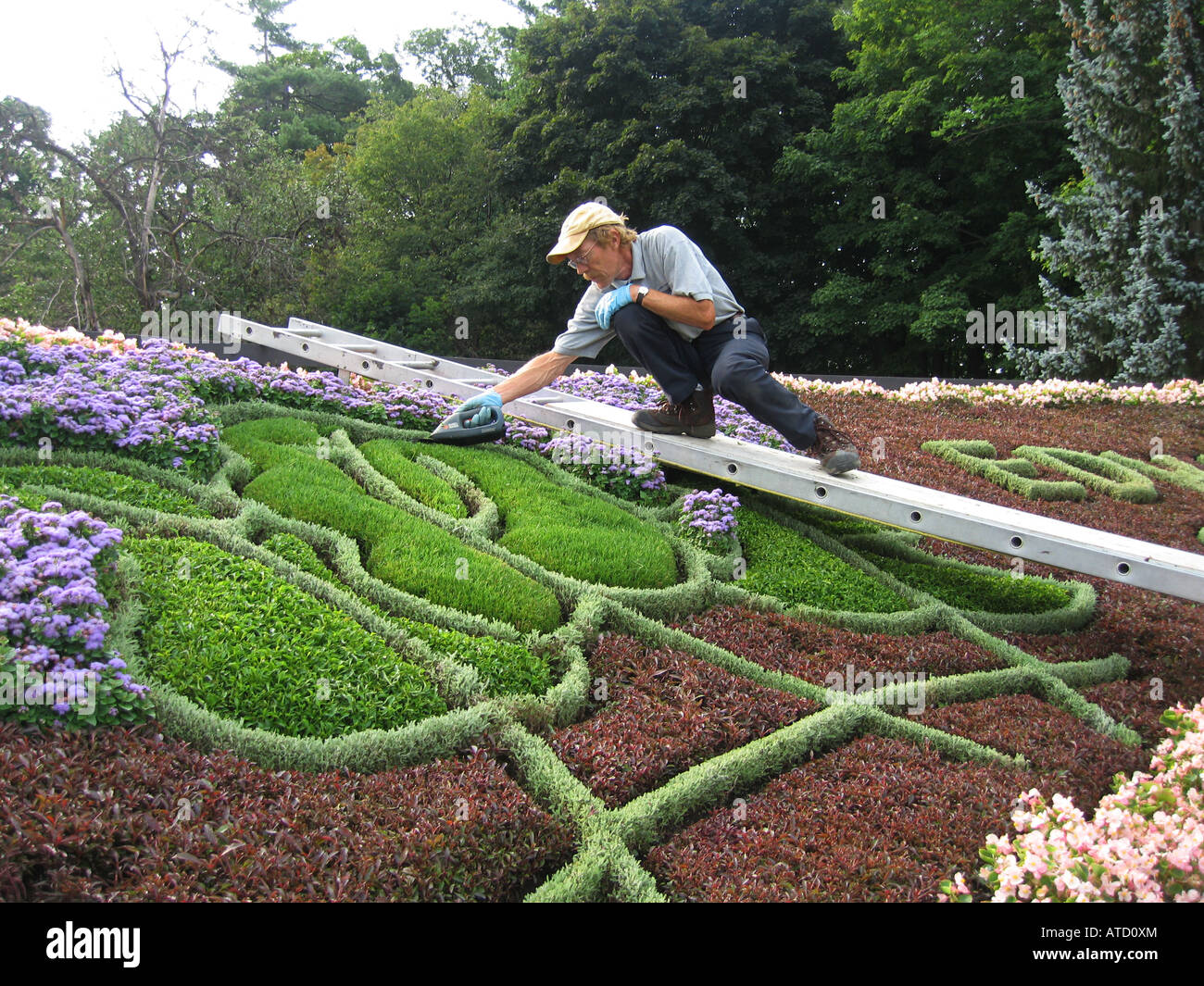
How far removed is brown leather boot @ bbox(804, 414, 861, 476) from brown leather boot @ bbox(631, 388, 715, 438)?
2.17 ft

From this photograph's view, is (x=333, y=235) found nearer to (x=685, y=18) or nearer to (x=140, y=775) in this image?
(x=685, y=18)

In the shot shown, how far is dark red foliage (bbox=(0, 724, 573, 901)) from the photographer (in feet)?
6.84

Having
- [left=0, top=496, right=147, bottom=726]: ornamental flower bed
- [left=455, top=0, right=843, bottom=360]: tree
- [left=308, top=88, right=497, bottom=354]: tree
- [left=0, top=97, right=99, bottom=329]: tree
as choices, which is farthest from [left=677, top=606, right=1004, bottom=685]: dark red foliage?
[left=308, top=88, right=497, bottom=354]: tree

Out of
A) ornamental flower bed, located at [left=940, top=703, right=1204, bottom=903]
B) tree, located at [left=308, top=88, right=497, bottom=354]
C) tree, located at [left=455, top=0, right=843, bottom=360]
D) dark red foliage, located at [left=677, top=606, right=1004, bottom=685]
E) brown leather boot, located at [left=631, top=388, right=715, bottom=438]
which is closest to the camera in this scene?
ornamental flower bed, located at [left=940, top=703, right=1204, bottom=903]

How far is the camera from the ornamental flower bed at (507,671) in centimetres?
238

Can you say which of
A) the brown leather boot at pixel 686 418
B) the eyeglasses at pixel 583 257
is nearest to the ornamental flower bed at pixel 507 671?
the brown leather boot at pixel 686 418

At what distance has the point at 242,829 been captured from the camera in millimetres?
2291

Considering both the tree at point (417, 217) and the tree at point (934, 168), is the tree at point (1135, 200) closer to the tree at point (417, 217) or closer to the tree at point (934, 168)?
the tree at point (934, 168)

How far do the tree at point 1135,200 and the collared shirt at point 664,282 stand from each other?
10.1 metres

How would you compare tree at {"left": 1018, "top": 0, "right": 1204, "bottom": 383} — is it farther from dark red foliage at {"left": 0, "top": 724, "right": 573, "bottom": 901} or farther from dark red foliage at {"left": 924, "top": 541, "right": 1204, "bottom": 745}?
dark red foliage at {"left": 0, "top": 724, "right": 573, "bottom": 901}

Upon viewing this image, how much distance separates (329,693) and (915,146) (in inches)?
835

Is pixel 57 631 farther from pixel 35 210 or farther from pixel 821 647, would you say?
pixel 35 210
